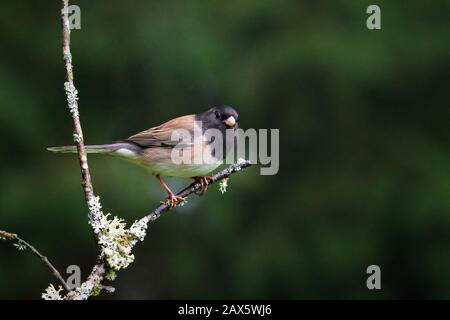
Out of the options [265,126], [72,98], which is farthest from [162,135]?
[265,126]

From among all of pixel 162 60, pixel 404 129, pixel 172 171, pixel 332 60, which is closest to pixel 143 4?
pixel 162 60

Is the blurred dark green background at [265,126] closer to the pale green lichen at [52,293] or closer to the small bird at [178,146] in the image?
the small bird at [178,146]

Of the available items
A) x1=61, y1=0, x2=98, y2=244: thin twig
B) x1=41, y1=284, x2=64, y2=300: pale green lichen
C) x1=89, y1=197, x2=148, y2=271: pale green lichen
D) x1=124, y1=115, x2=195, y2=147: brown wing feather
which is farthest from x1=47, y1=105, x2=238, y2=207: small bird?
x1=41, y1=284, x2=64, y2=300: pale green lichen

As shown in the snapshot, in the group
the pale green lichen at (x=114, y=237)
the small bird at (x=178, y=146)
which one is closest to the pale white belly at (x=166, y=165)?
the small bird at (x=178, y=146)

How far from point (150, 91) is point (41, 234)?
1967 mm

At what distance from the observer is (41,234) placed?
7387 mm

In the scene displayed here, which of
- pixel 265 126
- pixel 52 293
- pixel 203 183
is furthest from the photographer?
pixel 265 126

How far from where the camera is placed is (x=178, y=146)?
14.8 ft

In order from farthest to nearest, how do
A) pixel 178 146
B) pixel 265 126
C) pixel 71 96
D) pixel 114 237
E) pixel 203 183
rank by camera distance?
pixel 265 126 < pixel 178 146 < pixel 203 183 < pixel 114 237 < pixel 71 96

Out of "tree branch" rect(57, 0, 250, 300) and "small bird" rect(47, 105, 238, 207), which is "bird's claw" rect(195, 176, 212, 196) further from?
"tree branch" rect(57, 0, 250, 300)

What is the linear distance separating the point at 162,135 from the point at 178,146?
0.58 ft

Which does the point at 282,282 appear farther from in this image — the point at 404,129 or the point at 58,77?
the point at 58,77

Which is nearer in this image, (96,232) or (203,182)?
(96,232)

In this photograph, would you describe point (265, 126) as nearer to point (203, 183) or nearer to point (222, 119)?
point (222, 119)
